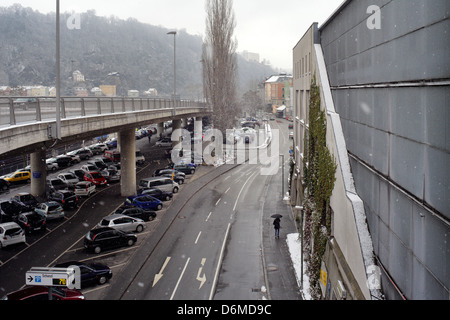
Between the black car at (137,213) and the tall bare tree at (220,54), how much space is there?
2494 cm

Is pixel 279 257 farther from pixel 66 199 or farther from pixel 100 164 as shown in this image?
pixel 100 164

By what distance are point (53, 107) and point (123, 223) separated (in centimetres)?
915

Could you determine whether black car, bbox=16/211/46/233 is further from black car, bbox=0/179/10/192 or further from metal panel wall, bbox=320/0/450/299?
metal panel wall, bbox=320/0/450/299

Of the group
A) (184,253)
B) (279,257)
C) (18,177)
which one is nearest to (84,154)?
(18,177)

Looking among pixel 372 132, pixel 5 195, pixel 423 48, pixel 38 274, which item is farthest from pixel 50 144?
pixel 5 195

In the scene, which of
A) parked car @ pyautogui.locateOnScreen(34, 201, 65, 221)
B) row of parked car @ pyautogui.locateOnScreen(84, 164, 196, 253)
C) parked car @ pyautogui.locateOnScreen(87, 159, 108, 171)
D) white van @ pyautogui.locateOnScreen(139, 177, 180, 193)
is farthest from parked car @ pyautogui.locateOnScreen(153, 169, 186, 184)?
parked car @ pyautogui.locateOnScreen(34, 201, 65, 221)

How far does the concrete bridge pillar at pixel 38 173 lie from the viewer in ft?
119

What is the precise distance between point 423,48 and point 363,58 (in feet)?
16.5

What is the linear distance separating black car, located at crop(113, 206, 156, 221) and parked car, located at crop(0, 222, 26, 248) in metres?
6.65

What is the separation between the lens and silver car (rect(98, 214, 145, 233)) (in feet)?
82.7

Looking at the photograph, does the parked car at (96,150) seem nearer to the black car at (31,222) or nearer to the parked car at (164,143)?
the parked car at (164,143)

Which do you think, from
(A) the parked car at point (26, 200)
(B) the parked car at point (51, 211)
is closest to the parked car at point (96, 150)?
(A) the parked car at point (26, 200)

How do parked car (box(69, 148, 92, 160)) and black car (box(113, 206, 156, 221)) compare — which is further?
parked car (box(69, 148, 92, 160))

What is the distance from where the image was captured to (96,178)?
132ft
